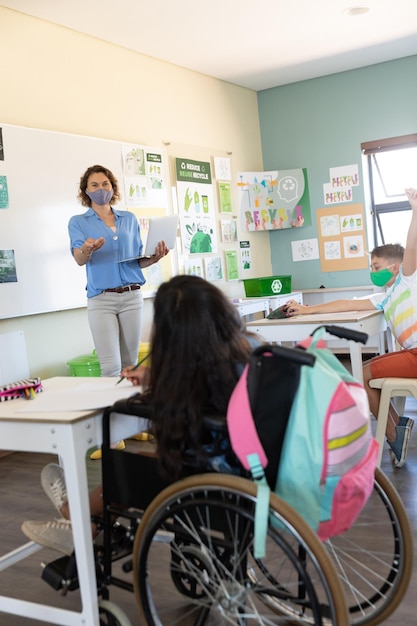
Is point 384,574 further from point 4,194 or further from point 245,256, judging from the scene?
point 245,256

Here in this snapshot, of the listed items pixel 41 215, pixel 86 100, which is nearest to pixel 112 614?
pixel 41 215

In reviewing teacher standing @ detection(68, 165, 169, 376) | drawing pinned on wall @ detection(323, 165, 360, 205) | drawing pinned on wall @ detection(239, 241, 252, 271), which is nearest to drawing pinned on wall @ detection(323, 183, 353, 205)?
drawing pinned on wall @ detection(323, 165, 360, 205)

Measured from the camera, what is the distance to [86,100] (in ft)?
14.7

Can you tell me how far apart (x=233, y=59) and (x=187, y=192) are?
114 cm

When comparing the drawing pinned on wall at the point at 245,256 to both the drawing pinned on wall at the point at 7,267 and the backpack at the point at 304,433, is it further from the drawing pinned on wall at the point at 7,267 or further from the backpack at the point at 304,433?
the backpack at the point at 304,433

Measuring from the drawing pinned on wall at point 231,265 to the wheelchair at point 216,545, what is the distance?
429 cm

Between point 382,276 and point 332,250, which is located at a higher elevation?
point 332,250

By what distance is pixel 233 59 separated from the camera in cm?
543

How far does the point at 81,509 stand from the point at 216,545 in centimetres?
32

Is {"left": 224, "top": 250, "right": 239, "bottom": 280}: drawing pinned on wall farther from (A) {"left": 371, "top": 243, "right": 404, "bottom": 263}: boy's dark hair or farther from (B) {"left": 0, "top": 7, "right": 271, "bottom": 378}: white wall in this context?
(A) {"left": 371, "top": 243, "right": 404, "bottom": 263}: boy's dark hair

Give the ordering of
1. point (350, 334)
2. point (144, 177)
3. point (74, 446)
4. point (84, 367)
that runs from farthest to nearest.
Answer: point (144, 177) < point (84, 367) < point (350, 334) < point (74, 446)

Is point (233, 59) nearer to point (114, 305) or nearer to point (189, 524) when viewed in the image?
point (114, 305)

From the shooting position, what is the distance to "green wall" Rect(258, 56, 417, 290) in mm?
5902

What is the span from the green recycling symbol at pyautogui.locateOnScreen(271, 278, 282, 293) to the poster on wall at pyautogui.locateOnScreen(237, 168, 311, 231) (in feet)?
2.80
